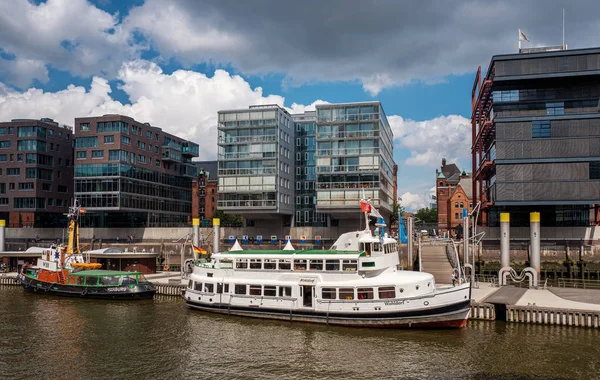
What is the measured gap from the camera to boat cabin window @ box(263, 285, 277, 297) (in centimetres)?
3766

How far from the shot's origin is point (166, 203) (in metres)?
113

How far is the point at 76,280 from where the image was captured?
4853cm

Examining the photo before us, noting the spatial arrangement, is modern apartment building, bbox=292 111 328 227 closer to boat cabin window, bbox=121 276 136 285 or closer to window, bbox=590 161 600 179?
window, bbox=590 161 600 179

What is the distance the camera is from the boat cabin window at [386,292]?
113 ft

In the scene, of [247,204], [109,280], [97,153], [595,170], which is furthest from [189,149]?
[595,170]

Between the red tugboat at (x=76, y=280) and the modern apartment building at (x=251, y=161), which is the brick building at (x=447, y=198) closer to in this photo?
the modern apartment building at (x=251, y=161)

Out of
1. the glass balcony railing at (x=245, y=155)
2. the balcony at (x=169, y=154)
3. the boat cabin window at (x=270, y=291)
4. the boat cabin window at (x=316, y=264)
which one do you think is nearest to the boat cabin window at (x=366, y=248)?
the boat cabin window at (x=316, y=264)

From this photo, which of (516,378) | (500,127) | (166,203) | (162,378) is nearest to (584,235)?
(500,127)

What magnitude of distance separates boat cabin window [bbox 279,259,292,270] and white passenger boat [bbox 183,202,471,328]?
8 cm

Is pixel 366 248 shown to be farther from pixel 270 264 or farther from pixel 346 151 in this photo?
pixel 346 151

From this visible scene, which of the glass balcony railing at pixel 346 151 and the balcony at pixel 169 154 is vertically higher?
the balcony at pixel 169 154

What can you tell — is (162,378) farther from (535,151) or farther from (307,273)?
(535,151)

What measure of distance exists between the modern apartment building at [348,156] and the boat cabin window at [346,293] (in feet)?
156

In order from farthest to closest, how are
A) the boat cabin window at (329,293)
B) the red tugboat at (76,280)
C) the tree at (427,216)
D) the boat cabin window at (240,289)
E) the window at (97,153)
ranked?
the tree at (427,216) → the window at (97,153) → the red tugboat at (76,280) → the boat cabin window at (240,289) → the boat cabin window at (329,293)
